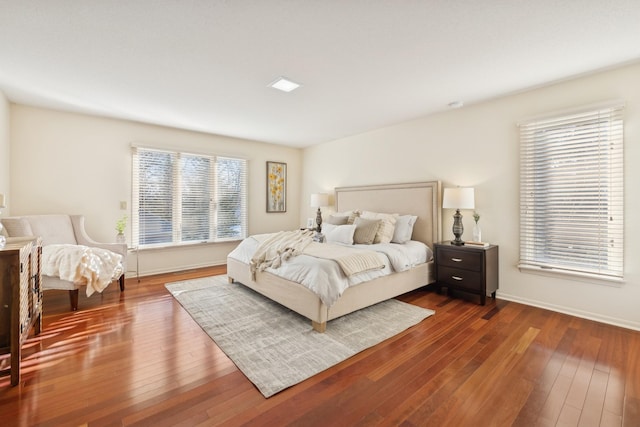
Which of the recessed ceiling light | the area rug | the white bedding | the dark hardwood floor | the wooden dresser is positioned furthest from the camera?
the recessed ceiling light

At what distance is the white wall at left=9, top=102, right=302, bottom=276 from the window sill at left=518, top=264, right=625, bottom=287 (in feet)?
16.0

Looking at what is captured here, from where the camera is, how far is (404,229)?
12.9 ft

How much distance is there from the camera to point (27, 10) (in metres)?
1.85

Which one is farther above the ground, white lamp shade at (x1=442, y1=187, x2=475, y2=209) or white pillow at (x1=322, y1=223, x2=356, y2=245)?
white lamp shade at (x1=442, y1=187, x2=475, y2=209)

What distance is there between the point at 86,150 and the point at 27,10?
8.72 feet

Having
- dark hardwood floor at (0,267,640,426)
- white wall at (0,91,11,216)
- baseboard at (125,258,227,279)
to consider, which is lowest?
dark hardwood floor at (0,267,640,426)

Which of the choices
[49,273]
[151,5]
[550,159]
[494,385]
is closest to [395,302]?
[494,385]

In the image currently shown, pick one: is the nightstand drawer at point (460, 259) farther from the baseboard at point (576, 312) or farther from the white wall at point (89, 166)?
the white wall at point (89, 166)

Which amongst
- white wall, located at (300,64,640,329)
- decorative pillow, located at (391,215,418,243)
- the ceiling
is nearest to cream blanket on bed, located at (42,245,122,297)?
the ceiling

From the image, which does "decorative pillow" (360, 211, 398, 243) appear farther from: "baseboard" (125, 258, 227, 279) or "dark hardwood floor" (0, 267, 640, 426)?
"baseboard" (125, 258, 227, 279)

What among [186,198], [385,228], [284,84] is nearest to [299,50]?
[284,84]

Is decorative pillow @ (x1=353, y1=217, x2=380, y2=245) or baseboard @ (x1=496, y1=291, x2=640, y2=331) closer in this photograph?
baseboard @ (x1=496, y1=291, x2=640, y2=331)

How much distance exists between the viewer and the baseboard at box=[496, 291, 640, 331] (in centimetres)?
263

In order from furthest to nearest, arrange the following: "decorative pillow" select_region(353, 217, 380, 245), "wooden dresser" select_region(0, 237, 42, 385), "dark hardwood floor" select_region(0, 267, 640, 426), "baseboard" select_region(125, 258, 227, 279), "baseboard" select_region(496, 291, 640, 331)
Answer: "baseboard" select_region(125, 258, 227, 279), "decorative pillow" select_region(353, 217, 380, 245), "baseboard" select_region(496, 291, 640, 331), "wooden dresser" select_region(0, 237, 42, 385), "dark hardwood floor" select_region(0, 267, 640, 426)
